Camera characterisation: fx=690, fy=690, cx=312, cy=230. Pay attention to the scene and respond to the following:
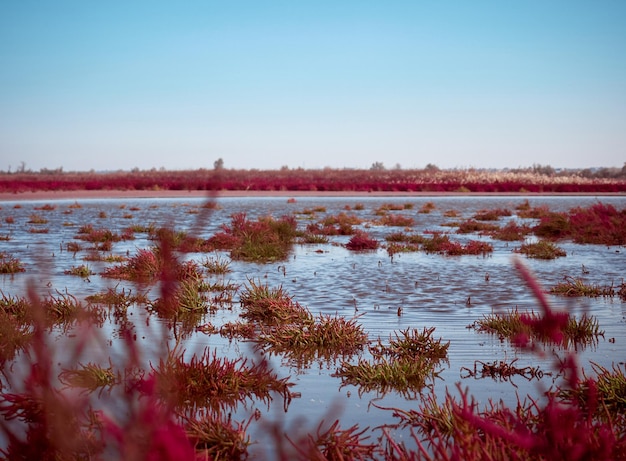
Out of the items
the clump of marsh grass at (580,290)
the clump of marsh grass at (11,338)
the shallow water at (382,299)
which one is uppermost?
the clump of marsh grass at (11,338)

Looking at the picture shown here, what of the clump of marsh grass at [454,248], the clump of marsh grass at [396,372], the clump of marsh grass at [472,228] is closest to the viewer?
the clump of marsh grass at [396,372]

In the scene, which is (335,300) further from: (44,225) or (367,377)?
(44,225)

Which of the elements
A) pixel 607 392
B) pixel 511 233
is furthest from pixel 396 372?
pixel 511 233

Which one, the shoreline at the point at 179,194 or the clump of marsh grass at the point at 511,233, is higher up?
the shoreline at the point at 179,194

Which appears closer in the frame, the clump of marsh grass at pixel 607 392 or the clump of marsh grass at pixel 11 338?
the clump of marsh grass at pixel 607 392

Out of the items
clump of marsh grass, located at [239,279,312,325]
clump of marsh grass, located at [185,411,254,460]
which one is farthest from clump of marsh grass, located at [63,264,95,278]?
clump of marsh grass, located at [185,411,254,460]

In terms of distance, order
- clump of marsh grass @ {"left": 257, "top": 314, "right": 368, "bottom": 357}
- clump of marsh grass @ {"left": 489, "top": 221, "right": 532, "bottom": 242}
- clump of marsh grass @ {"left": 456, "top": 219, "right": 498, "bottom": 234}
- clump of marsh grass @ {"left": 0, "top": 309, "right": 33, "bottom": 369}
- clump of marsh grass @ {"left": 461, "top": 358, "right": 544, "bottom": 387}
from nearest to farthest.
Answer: clump of marsh grass @ {"left": 461, "top": 358, "right": 544, "bottom": 387} → clump of marsh grass @ {"left": 0, "top": 309, "right": 33, "bottom": 369} → clump of marsh grass @ {"left": 257, "top": 314, "right": 368, "bottom": 357} → clump of marsh grass @ {"left": 489, "top": 221, "right": 532, "bottom": 242} → clump of marsh grass @ {"left": 456, "top": 219, "right": 498, "bottom": 234}

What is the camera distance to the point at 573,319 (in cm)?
892

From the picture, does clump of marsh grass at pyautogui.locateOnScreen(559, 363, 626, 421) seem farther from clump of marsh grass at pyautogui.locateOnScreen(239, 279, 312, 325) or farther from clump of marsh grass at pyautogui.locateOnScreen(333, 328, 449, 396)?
clump of marsh grass at pyautogui.locateOnScreen(239, 279, 312, 325)

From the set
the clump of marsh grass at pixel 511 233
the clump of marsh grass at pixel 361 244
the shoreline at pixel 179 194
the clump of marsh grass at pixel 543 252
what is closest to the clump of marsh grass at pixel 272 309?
the clump of marsh grass at pixel 361 244

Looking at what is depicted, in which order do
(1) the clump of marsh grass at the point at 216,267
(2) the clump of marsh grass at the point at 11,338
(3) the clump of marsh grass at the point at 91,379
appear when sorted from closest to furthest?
(3) the clump of marsh grass at the point at 91,379, (2) the clump of marsh grass at the point at 11,338, (1) the clump of marsh grass at the point at 216,267

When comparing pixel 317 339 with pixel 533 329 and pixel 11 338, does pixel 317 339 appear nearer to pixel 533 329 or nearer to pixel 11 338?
pixel 533 329

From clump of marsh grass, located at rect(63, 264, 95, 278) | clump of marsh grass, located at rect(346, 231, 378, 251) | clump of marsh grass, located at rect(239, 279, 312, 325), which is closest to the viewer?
clump of marsh grass, located at rect(239, 279, 312, 325)

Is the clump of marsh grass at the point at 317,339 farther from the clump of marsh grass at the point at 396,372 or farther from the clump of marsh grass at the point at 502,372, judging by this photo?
the clump of marsh grass at the point at 502,372
